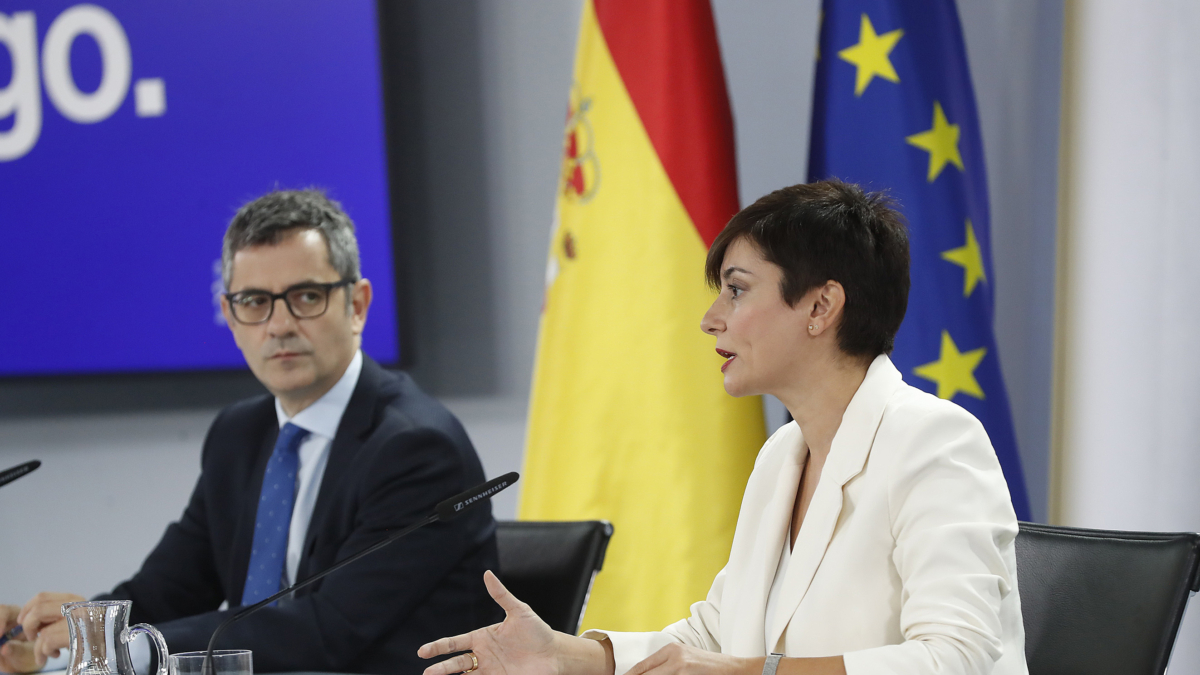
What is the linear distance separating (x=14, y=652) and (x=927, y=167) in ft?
6.79

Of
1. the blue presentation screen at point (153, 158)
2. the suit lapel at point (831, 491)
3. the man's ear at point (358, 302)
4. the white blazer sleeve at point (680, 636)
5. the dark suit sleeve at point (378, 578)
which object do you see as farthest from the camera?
the blue presentation screen at point (153, 158)

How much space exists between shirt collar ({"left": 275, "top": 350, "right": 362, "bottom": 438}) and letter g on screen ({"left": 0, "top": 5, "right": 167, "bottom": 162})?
1583mm

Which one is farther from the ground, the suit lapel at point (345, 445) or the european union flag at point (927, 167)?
the european union flag at point (927, 167)

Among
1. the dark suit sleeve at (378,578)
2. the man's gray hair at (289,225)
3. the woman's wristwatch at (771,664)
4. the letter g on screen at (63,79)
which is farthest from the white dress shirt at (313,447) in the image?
the letter g on screen at (63,79)

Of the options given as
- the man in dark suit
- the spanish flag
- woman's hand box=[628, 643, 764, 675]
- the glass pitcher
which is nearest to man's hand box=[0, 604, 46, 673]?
the man in dark suit

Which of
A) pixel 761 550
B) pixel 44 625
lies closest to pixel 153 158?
pixel 44 625

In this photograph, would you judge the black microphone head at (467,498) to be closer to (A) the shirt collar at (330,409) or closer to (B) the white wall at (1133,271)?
(A) the shirt collar at (330,409)

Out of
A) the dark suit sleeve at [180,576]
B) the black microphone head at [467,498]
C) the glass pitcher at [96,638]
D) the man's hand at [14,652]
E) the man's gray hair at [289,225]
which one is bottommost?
the dark suit sleeve at [180,576]

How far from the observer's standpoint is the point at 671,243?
257cm

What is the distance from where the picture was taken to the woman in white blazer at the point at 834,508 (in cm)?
120

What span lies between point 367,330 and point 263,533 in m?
1.23

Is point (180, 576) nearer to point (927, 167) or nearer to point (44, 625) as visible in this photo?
point (44, 625)

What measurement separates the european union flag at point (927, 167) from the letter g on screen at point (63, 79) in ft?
6.69

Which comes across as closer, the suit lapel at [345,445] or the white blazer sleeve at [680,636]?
the white blazer sleeve at [680,636]
